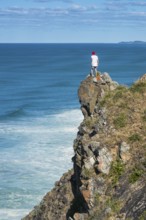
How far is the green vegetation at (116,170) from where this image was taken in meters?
19.0

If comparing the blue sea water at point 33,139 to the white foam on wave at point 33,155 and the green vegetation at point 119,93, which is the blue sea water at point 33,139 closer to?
the white foam on wave at point 33,155

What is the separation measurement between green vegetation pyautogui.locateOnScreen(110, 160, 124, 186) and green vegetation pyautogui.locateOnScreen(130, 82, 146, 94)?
5.41 metres

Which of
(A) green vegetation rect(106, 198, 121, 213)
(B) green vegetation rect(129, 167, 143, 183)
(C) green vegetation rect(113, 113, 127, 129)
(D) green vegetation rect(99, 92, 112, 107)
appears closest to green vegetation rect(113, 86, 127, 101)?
(D) green vegetation rect(99, 92, 112, 107)

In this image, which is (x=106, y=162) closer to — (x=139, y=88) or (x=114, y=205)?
(x=114, y=205)

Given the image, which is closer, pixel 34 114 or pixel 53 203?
pixel 53 203

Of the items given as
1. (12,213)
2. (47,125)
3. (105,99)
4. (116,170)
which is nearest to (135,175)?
(116,170)

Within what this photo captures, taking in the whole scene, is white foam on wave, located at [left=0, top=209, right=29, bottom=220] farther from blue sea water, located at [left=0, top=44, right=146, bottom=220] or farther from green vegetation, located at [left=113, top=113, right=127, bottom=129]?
green vegetation, located at [left=113, top=113, right=127, bottom=129]

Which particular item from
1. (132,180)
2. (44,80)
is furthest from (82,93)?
(44,80)

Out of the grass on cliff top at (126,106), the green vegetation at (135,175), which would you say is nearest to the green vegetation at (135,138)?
the grass on cliff top at (126,106)

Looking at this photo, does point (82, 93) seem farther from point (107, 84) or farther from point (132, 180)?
point (132, 180)

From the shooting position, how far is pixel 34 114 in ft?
228

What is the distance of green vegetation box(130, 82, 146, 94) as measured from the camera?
2399cm

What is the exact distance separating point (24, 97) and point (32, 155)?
126 feet

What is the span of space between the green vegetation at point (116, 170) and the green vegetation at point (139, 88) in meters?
5.41
